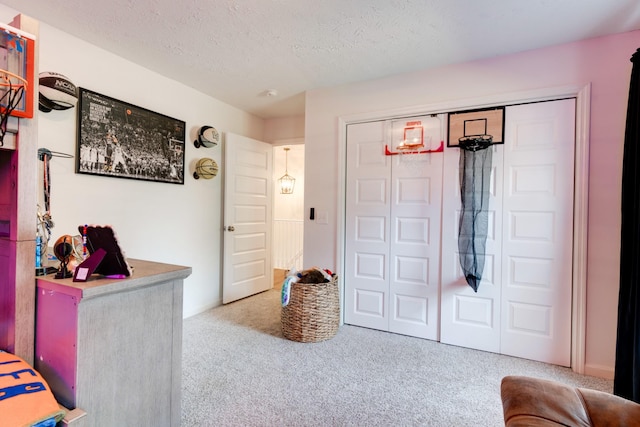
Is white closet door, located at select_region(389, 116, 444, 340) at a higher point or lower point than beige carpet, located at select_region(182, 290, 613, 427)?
higher

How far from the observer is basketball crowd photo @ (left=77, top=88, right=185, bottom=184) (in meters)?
2.42

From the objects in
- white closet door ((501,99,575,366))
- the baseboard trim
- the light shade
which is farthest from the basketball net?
the light shade

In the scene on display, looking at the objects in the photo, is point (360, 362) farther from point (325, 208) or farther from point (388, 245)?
point (325, 208)

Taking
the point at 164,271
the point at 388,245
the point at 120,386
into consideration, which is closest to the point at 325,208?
the point at 388,245

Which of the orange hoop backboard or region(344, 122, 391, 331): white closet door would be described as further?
region(344, 122, 391, 331): white closet door

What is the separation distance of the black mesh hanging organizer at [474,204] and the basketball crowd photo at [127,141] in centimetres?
277

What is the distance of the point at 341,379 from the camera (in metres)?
2.13

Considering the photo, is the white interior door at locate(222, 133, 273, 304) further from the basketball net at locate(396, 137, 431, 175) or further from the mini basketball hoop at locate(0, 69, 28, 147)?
the mini basketball hoop at locate(0, 69, 28, 147)

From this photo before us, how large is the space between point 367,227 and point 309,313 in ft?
3.32

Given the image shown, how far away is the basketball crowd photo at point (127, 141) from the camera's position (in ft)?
7.94

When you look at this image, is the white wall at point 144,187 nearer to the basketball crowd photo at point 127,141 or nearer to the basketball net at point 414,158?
the basketball crowd photo at point 127,141

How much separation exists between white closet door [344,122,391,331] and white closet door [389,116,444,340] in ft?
0.27

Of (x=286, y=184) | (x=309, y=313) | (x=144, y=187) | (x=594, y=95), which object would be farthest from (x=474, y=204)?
(x=286, y=184)

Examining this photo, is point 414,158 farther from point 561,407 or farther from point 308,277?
point 561,407
